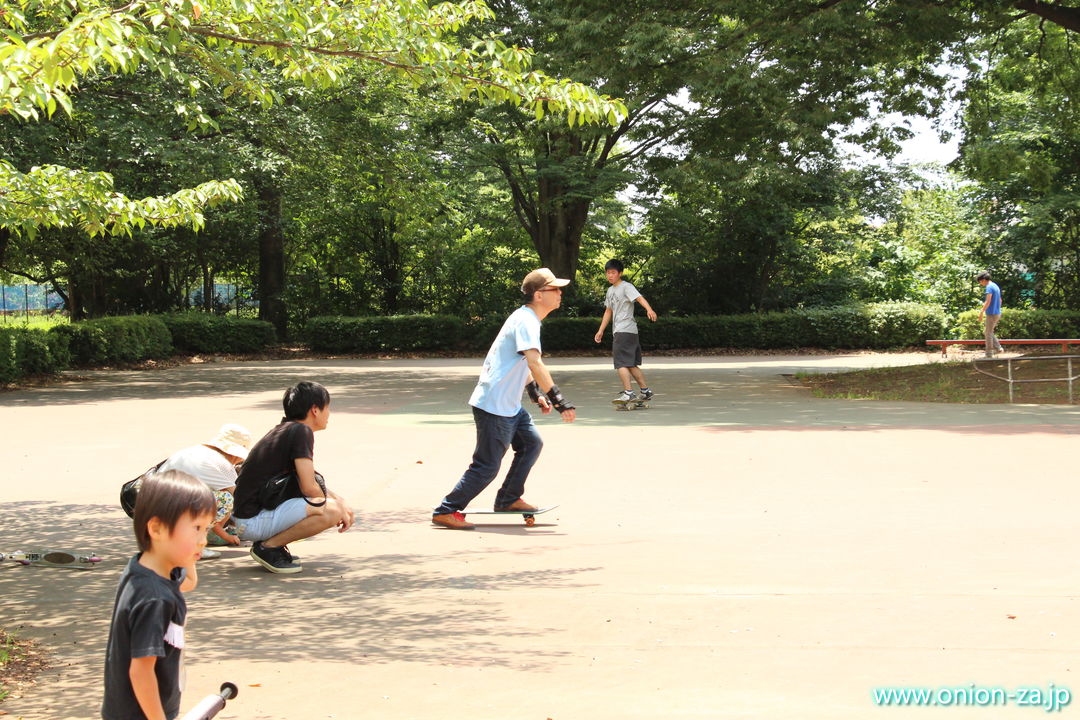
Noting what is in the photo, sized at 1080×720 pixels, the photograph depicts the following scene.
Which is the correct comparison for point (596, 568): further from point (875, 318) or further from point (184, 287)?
point (184, 287)

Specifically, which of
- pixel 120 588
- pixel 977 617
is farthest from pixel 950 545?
pixel 120 588

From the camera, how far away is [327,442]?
11.8m

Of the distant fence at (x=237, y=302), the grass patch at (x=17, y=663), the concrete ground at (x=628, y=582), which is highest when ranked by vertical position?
the distant fence at (x=237, y=302)

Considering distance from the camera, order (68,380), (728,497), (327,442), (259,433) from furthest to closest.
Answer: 1. (68,380)
2. (259,433)
3. (327,442)
4. (728,497)

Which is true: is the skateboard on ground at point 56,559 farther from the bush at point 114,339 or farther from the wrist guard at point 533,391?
the bush at point 114,339

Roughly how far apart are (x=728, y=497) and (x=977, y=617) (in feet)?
10.9

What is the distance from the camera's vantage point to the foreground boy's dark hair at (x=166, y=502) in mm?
2852

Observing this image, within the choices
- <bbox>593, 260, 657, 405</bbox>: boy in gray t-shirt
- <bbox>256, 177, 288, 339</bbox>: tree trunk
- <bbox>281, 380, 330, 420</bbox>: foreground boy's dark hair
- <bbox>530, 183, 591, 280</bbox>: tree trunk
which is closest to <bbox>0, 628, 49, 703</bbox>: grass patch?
<bbox>281, 380, 330, 420</bbox>: foreground boy's dark hair

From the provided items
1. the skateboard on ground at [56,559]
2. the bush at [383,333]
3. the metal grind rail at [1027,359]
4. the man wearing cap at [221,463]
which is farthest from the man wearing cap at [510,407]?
the bush at [383,333]

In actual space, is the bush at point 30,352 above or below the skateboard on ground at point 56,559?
above

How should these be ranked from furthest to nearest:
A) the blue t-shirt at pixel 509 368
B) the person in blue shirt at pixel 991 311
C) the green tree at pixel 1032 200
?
the green tree at pixel 1032 200, the person in blue shirt at pixel 991 311, the blue t-shirt at pixel 509 368

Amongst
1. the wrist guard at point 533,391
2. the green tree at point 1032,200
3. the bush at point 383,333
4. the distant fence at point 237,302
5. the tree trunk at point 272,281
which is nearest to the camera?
the wrist guard at point 533,391

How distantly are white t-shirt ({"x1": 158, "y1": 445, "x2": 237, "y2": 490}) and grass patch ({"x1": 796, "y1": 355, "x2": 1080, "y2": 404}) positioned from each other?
460 inches

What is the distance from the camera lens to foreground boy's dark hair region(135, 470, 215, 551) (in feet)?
9.36
